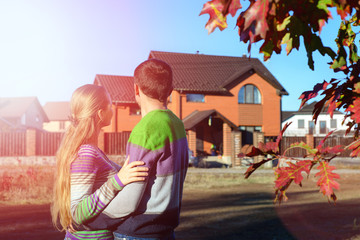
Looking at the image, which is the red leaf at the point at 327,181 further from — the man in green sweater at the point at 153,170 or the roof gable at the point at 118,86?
the roof gable at the point at 118,86

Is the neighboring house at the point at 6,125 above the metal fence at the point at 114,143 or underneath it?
above

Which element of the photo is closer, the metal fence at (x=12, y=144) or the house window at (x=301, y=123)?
the metal fence at (x=12, y=144)

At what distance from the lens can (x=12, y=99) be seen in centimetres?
5612

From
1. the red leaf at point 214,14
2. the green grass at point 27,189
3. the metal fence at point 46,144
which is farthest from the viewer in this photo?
the metal fence at point 46,144

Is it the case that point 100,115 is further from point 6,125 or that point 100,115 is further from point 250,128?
point 6,125

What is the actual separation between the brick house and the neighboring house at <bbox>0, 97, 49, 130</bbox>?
2629cm

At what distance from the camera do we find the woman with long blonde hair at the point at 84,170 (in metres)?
2.10

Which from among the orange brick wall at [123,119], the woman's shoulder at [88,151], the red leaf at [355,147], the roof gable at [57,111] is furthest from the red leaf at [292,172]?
the roof gable at [57,111]

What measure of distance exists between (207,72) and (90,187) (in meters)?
26.4

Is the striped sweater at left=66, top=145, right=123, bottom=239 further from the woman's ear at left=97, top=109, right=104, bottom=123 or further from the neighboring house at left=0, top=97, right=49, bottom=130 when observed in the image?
the neighboring house at left=0, top=97, right=49, bottom=130

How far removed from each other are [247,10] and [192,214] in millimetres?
7320

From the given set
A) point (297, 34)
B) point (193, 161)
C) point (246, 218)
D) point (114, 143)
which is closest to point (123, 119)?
point (114, 143)

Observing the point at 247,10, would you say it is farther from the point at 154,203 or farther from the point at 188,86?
the point at 188,86

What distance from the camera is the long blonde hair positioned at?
234cm
